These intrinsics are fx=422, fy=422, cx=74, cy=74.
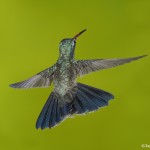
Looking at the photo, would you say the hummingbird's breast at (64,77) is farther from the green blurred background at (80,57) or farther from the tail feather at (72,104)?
the green blurred background at (80,57)

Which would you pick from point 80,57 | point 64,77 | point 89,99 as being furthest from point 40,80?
point 80,57

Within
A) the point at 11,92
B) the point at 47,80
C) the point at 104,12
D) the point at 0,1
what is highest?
the point at 0,1

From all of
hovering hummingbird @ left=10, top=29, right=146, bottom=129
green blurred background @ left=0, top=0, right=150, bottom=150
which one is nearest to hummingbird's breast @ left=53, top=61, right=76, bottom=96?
hovering hummingbird @ left=10, top=29, right=146, bottom=129

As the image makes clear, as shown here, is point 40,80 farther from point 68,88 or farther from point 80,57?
point 80,57

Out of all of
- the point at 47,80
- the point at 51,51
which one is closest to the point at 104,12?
the point at 51,51

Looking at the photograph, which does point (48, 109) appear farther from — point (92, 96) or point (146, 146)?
point (146, 146)
